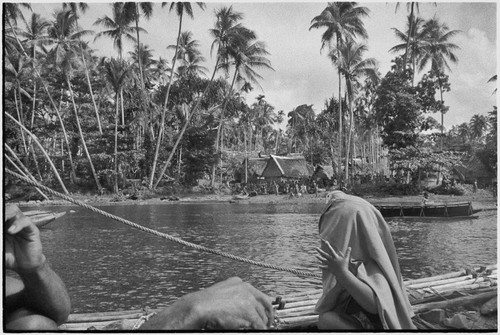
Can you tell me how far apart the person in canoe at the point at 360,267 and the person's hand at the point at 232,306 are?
17.2 inches

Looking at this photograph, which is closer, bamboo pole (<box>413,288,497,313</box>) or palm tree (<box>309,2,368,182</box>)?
bamboo pole (<box>413,288,497,313</box>)

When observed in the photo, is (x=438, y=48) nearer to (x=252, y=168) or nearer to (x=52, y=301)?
(x=252, y=168)

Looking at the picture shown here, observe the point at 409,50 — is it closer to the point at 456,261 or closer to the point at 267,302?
the point at 456,261

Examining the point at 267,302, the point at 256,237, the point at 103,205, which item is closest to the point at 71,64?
the point at 103,205

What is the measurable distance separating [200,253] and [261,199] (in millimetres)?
21337

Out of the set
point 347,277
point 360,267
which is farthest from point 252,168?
point 347,277

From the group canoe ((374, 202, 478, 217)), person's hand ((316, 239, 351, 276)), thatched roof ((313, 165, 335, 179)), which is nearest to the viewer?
person's hand ((316, 239, 351, 276))

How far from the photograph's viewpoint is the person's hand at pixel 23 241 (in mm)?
2137

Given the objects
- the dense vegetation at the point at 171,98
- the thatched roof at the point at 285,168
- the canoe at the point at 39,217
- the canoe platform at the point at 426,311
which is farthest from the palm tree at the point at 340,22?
the canoe platform at the point at 426,311

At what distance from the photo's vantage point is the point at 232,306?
275cm

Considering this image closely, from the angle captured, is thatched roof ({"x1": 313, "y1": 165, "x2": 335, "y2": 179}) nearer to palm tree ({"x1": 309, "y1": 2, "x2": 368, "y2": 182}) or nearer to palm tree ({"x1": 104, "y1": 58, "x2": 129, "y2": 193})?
palm tree ({"x1": 309, "y1": 2, "x2": 368, "y2": 182})

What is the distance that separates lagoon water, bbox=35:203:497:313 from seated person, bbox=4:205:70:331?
5.46 m

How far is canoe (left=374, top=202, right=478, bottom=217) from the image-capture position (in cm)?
2089

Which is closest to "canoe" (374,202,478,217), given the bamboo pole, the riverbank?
the riverbank
